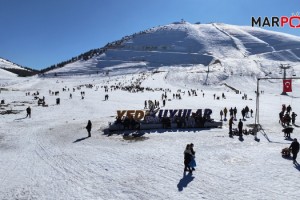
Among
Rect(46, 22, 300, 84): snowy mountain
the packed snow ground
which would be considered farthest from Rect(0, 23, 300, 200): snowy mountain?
Rect(46, 22, 300, 84): snowy mountain

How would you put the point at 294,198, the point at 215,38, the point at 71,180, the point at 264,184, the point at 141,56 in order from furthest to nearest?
the point at 215,38
the point at 141,56
the point at 71,180
the point at 264,184
the point at 294,198

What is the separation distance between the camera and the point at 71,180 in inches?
583

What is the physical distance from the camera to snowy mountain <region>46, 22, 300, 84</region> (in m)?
125

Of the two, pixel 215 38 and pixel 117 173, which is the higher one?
pixel 215 38

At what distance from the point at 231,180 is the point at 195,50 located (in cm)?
16513

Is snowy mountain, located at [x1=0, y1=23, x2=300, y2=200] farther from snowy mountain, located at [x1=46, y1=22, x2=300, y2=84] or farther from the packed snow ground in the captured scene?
snowy mountain, located at [x1=46, y1=22, x2=300, y2=84]

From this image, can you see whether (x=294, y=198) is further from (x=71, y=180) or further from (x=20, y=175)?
(x=20, y=175)

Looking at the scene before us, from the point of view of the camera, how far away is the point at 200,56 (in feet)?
528

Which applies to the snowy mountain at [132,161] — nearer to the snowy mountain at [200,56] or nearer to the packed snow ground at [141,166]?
the packed snow ground at [141,166]

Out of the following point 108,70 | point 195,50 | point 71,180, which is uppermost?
point 195,50

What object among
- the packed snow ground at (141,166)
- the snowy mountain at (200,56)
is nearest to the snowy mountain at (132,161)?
the packed snow ground at (141,166)

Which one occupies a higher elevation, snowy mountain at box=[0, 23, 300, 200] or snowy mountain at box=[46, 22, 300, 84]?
snowy mountain at box=[46, 22, 300, 84]

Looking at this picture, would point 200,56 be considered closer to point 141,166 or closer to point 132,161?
point 132,161

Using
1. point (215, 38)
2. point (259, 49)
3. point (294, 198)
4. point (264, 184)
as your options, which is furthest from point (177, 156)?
point (215, 38)
